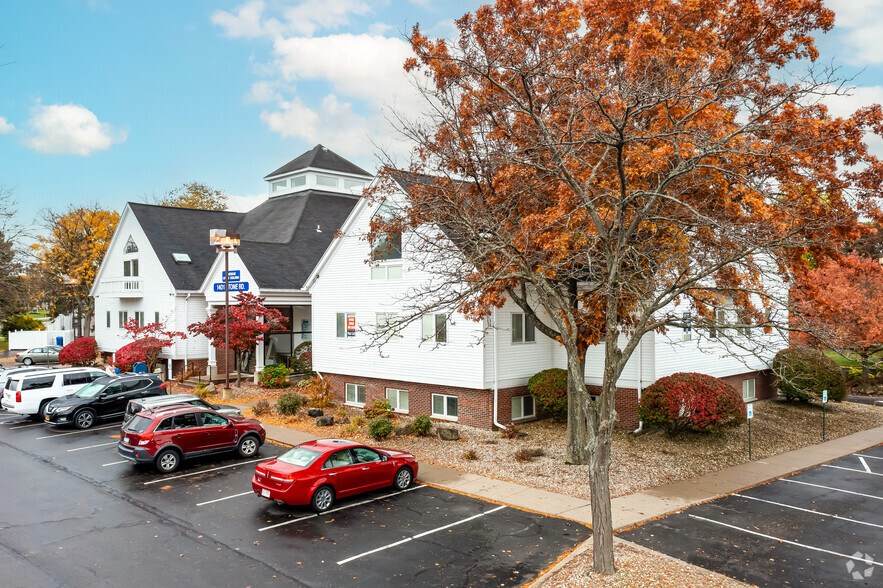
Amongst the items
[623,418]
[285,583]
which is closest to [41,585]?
[285,583]

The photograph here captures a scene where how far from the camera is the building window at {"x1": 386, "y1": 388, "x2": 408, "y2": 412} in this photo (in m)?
25.4

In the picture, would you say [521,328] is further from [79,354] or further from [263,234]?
[79,354]

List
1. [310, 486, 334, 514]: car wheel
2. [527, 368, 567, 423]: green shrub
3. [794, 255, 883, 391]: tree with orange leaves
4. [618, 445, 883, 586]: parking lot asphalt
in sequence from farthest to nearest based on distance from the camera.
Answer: [794, 255, 883, 391]: tree with orange leaves < [527, 368, 567, 423]: green shrub < [310, 486, 334, 514]: car wheel < [618, 445, 883, 586]: parking lot asphalt

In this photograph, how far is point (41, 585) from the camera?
10.2 metres

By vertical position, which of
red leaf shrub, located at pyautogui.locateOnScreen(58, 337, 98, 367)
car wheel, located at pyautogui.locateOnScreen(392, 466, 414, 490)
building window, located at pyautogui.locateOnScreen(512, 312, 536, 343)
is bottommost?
car wheel, located at pyautogui.locateOnScreen(392, 466, 414, 490)

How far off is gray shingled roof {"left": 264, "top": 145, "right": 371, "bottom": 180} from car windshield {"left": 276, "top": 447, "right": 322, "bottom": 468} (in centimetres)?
3462

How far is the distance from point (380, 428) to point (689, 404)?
9.99 metres

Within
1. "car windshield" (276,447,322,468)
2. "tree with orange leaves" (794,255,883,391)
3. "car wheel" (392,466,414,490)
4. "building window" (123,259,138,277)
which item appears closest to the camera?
"car windshield" (276,447,322,468)

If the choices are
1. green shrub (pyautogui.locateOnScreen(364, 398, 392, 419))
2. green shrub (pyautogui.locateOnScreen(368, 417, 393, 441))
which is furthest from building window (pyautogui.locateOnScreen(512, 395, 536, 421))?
green shrub (pyautogui.locateOnScreen(368, 417, 393, 441))

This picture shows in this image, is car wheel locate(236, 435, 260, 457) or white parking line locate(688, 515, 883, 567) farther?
car wheel locate(236, 435, 260, 457)

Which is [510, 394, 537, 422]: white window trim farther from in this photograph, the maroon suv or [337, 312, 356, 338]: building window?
the maroon suv

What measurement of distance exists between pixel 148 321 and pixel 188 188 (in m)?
34.0

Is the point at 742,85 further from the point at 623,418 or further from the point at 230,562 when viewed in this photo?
the point at 230,562

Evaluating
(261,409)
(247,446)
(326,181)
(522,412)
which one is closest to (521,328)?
(522,412)
